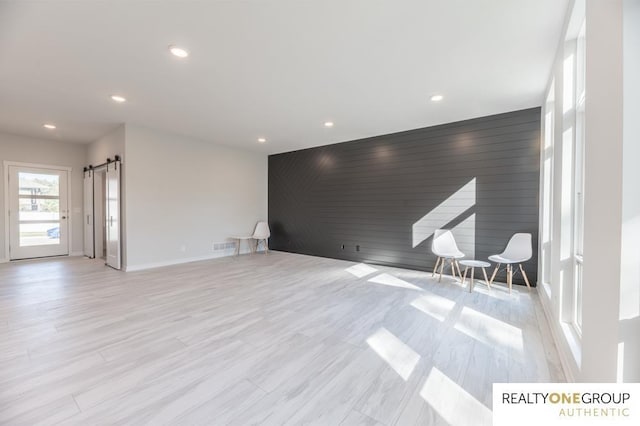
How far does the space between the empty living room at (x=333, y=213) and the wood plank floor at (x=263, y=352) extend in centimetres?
2

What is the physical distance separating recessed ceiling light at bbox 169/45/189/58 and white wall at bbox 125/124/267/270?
2.93 meters

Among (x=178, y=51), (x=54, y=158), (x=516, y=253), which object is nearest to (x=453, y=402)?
(x=516, y=253)

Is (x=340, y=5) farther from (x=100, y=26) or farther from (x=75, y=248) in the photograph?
(x=75, y=248)

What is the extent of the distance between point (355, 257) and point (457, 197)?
2.35 meters

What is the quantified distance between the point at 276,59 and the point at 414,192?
134 inches

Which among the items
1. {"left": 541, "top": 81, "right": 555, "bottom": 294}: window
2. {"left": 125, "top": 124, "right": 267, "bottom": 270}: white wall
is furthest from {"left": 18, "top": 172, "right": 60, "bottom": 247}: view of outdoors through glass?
{"left": 541, "top": 81, "right": 555, "bottom": 294}: window

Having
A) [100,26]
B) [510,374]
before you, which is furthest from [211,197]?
[510,374]

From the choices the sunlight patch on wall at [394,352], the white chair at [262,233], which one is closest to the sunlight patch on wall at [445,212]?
the sunlight patch on wall at [394,352]

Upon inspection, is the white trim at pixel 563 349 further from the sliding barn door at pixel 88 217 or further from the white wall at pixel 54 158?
the white wall at pixel 54 158

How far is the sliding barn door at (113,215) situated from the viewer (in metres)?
4.87

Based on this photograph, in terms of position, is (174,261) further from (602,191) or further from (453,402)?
(602,191)

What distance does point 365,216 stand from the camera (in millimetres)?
5629

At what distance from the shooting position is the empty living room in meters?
1.43

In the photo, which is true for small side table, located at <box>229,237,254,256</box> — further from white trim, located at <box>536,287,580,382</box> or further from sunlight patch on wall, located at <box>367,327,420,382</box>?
white trim, located at <box>536,287,580,382</box>
